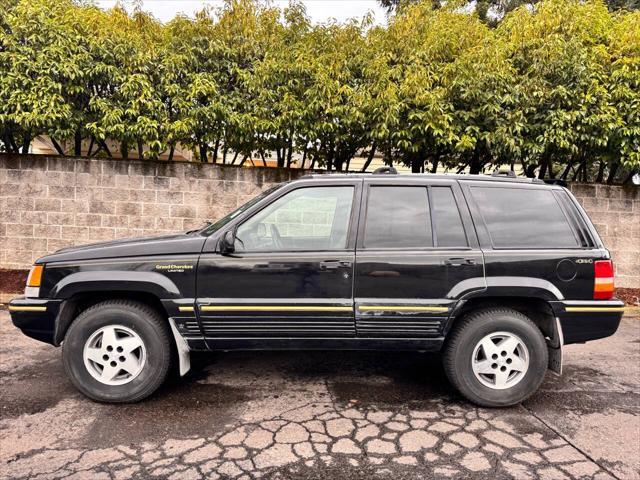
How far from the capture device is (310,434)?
116 inches

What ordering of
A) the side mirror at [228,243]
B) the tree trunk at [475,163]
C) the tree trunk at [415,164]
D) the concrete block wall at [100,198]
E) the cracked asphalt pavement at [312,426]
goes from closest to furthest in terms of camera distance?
the cracked asphalt pavement at [312,426] → the side mirror at [228,243] → the concrete block wall at [100,198] → the tree trunk at [475,163] → the tree trunk at [415,164]

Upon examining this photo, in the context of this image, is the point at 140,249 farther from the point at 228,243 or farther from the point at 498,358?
the point at 498,358

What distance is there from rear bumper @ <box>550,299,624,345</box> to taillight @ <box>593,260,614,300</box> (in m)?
0.05

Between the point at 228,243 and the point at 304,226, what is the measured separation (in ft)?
2.34

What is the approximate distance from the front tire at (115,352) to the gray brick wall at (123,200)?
173 inches

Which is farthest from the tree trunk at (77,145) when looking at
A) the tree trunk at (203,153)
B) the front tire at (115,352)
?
the front tire at (115,352)

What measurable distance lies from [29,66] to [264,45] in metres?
3.46

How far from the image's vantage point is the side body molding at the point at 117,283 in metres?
3.22

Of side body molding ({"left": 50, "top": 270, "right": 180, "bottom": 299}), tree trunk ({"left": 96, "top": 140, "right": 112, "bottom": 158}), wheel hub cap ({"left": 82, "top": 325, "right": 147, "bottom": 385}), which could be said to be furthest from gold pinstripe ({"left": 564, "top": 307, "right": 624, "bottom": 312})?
tree trunk ({"left": 96, "top": 140, "right": 112, "bottom": 158})

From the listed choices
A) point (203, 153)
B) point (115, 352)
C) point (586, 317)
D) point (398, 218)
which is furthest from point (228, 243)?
point (203, 153)

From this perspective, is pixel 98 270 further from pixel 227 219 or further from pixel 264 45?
pixel 264 45

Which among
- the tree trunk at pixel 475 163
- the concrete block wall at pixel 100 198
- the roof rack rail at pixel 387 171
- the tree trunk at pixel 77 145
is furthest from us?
the tree trunk at pixel 475 163

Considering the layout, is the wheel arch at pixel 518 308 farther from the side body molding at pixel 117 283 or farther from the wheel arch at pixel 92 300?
the wheel arch at pixel 92 300

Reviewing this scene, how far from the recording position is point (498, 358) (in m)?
3.39
